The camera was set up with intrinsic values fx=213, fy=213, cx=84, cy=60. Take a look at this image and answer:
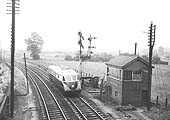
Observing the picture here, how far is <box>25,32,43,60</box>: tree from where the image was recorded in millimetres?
92200

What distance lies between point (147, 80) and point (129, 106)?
3.69 meters

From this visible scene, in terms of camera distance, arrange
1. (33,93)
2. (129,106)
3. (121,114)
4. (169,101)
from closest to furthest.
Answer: (121,114)
(129,106)
(169,101)
(33,93)

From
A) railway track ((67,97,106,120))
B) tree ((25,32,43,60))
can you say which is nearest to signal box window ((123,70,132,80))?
railway track ((67,97,106,120))

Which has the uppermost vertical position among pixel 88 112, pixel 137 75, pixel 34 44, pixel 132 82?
pixel 34 44

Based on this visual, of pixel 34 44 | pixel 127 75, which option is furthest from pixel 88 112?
pixel 34 44

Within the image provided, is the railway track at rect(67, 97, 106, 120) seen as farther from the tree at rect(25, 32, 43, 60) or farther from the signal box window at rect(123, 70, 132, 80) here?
the tree at rect(25, 32, 43, 60)

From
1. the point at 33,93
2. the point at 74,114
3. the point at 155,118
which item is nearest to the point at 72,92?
the point at 33,93

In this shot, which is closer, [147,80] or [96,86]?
[147,80]

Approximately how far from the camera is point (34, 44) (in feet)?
302

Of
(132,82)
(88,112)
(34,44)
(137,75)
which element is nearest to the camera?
(88,112)

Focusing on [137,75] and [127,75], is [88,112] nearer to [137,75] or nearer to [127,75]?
[127,75]

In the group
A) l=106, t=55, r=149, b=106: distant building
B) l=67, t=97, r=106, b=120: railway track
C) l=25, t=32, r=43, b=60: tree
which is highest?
l=25, t=32, r=43, b=60: tree

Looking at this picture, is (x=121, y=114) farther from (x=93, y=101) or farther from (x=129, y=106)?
(x=93, y=101)

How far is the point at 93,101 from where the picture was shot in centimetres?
2492
